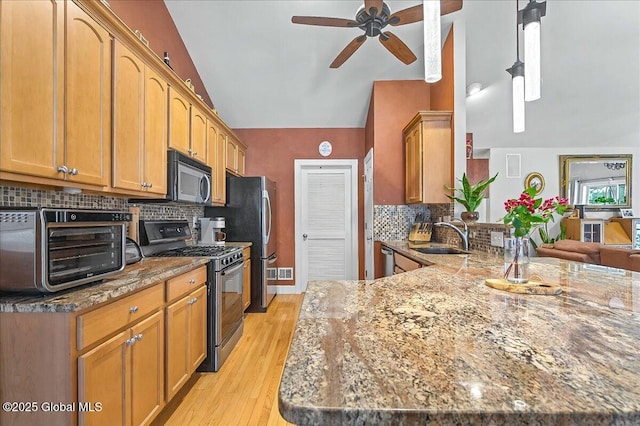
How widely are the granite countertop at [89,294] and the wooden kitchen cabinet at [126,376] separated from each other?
20 cm

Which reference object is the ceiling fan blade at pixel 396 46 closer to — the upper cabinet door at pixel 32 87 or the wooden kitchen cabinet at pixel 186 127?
the wooden kitchen cabinet at pixel 186 127

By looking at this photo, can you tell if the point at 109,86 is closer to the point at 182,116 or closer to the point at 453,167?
→ the point at 182,116

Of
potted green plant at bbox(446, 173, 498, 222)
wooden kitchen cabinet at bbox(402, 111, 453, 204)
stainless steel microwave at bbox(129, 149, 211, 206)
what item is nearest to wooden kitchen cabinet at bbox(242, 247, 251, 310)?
stainless steel microwave at bbox(129, 149, 211, 206)

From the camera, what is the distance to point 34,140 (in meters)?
1.24

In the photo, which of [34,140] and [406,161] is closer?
[34,140]

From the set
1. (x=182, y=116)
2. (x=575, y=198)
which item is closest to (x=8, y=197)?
(x=182, y=116)

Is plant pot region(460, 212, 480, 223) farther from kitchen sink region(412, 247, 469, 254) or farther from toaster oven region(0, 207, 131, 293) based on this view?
toaster oven region(0, 207, 131, 293)

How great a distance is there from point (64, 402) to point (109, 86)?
61.1 inches

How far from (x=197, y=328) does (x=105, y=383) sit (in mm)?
884

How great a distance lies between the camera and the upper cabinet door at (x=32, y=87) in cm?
112

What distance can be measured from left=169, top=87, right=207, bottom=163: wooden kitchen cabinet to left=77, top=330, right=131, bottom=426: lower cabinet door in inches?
61.4

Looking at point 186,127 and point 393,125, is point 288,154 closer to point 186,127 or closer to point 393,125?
point 393,125

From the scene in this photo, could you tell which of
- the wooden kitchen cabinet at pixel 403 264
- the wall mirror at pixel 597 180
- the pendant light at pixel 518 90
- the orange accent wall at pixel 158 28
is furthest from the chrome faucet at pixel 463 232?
the wall mirror at pixel 597 180

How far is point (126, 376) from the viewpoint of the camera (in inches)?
54.0
